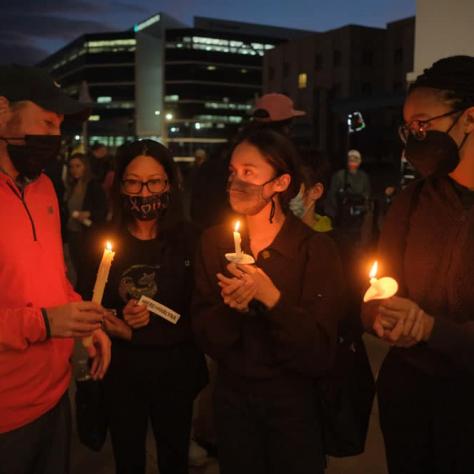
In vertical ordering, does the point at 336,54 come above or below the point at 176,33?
below

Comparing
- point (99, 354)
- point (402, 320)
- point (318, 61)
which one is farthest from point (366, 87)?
point (402, 320)

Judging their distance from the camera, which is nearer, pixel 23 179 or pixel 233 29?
pixel 23 179

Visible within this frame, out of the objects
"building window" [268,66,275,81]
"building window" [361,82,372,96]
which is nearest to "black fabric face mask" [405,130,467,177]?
"building window" [361,82,372,96]

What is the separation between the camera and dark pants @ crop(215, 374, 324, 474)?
249 cm

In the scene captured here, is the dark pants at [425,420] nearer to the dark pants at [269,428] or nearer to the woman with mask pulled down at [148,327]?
the dark pants at [269,428]

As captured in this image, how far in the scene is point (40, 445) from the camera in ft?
8.41

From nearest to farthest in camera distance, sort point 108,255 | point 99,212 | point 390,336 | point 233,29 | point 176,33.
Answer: point 390,336, point 108,255, point 99,212, point 176,33, point 233,29

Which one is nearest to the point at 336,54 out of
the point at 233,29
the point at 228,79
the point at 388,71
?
the point at 388,71

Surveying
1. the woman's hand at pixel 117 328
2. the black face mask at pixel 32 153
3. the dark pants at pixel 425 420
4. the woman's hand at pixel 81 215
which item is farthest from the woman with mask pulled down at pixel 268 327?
the woman's hand at pixel 81 215

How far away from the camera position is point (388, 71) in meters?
61.0

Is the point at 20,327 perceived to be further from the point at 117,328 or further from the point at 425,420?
the point at 425,420

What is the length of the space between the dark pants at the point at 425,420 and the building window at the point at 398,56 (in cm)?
6245

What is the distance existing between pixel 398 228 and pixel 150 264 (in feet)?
4.48

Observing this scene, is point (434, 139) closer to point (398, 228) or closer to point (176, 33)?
point (398, 228)
